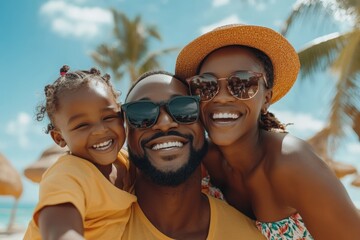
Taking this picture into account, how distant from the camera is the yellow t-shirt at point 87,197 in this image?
2.59m

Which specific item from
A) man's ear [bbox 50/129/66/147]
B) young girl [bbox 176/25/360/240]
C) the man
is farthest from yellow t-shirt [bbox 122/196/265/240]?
man's ear [bbox 50/129/66/147]

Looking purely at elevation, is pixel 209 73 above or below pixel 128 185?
above

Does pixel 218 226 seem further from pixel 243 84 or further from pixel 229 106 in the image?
pixel 243 84

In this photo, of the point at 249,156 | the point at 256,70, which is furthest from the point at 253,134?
the point at 256,70

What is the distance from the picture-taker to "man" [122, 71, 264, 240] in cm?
327

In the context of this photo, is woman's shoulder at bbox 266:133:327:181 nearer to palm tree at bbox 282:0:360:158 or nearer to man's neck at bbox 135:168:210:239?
man's neck at bbox 135:168:210:239

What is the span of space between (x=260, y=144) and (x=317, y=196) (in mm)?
702

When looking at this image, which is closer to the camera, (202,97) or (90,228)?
(90,228)

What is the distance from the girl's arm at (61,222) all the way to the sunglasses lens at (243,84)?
144 centimetres

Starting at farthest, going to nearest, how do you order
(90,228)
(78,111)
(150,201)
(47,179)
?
(150,201), (78,111), (90,228), (47,179)

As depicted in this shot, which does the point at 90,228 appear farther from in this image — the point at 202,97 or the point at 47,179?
the point at 202,97

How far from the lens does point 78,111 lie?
3.17m

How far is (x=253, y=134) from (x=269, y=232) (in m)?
0.74

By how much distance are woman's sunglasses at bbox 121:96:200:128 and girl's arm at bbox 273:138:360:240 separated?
2.51 ft
